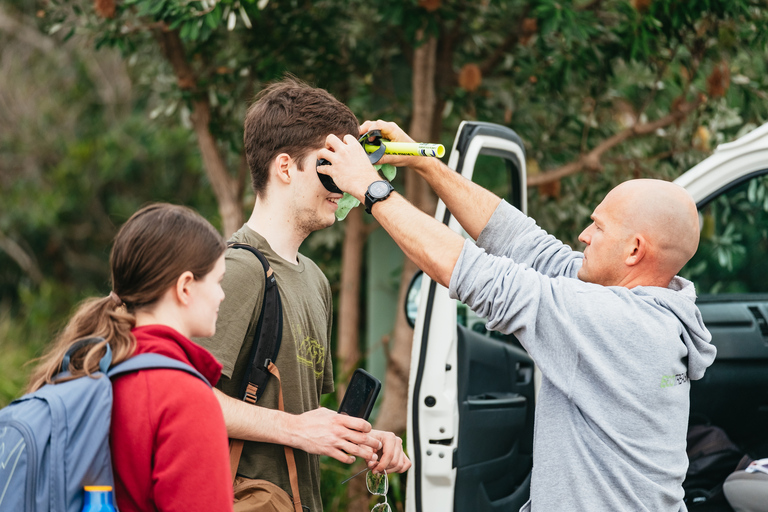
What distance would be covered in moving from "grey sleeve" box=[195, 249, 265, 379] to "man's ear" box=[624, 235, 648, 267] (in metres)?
1.10

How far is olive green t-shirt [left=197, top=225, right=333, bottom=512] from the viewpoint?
1948 millimetres

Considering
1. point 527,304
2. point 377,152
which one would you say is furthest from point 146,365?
point 377,152

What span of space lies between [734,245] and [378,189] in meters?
2.58

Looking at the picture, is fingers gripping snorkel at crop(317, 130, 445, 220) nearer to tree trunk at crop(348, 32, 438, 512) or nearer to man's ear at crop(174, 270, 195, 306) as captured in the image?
man's ear at crop(174, 270, 195, 306)

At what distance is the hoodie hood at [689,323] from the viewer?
2041 mm

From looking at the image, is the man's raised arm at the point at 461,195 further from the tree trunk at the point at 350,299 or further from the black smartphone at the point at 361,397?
the tree trunk at the point at 350,299

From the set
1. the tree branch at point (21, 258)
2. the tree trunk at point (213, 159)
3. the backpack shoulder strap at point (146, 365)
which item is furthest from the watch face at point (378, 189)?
the tree branch at point (21, 258)

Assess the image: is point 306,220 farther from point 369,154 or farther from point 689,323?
point 689,323

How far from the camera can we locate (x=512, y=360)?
3.18 m

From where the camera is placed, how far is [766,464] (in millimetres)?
3117

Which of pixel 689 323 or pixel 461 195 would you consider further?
pixel 461 195

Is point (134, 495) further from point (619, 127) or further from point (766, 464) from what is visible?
point (619, 127)

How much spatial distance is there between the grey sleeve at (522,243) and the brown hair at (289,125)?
26.5 inches

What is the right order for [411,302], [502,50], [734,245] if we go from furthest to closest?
Result: [502,50] → [734,245] → [411,302]
